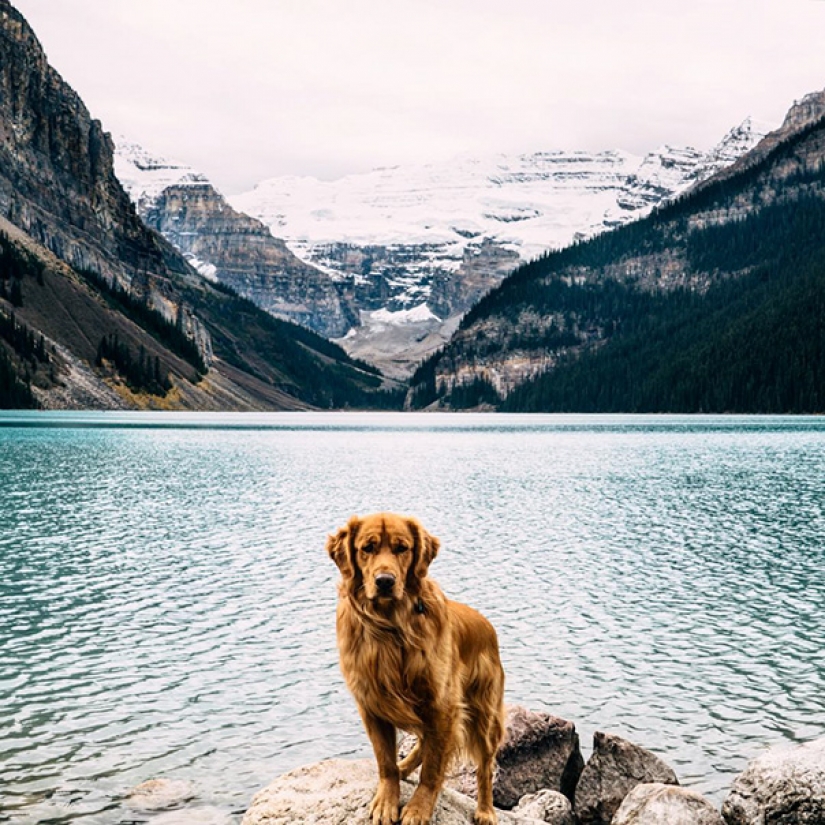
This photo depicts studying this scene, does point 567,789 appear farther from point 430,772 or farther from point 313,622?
point 313,622

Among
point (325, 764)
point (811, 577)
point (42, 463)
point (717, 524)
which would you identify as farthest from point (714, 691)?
point (42, 463)

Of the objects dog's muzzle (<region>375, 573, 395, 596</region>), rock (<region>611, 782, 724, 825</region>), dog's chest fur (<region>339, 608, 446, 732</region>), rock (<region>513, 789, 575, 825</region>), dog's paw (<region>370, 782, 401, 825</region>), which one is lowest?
rock (<region>513, 789, 575, 825</region>)

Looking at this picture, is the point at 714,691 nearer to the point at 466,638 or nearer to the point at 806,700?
the point at 806,700

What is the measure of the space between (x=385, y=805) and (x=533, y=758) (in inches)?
179

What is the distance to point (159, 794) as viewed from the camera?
480 inches

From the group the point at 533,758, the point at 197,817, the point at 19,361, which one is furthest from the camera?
the point at 19,361

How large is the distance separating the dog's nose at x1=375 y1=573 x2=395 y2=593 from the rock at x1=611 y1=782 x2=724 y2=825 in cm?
484

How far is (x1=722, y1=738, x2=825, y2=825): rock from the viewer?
9.91 metres

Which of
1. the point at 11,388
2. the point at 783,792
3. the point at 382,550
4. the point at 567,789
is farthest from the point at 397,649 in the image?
the point at 11,388

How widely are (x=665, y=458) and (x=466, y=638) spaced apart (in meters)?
81.4

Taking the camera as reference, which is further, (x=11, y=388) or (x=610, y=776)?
(x=11, y=388)

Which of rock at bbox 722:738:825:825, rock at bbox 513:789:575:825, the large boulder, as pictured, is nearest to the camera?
the large boulder

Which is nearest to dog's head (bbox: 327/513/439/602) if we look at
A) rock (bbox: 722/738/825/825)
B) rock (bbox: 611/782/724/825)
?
rock (bbox: 611/782/724/825)

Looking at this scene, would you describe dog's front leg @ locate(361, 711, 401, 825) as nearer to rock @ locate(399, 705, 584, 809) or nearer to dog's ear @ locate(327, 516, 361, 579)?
dog's ear @ locate(327, 516, 361, 579)
